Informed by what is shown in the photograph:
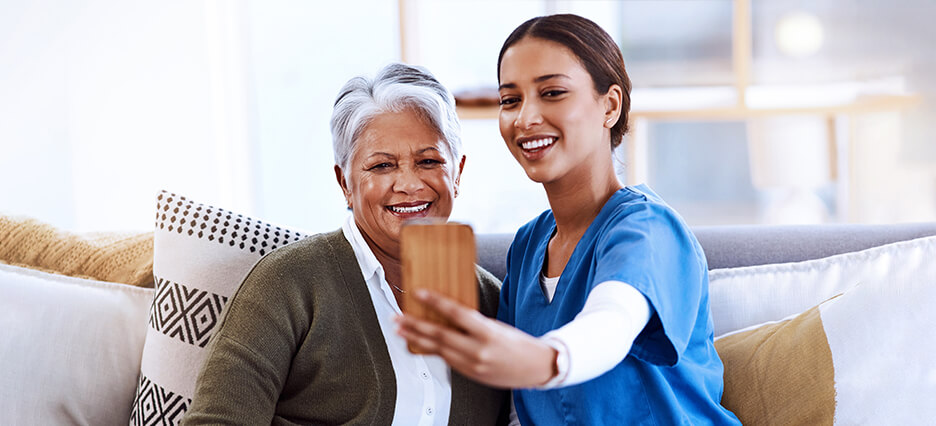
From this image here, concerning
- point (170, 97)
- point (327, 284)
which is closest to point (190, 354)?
point (327, 284)

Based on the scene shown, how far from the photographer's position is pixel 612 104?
47.3 inches

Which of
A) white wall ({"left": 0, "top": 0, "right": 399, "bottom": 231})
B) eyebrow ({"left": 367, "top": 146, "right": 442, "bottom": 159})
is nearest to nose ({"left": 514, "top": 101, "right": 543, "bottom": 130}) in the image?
eyebrow ({"left": 367, "top": 146, "right": 442, "bottom": 159})

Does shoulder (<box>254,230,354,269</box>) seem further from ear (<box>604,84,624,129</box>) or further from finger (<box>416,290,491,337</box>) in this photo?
finger (<box>416,290,491,337</box>)

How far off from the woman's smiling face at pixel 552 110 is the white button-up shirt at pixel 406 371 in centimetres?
37

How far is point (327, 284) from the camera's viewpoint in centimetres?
135

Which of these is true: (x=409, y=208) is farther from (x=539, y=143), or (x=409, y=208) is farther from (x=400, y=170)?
(x=539, y=143)

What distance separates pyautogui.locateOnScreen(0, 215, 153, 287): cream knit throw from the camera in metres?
1.68

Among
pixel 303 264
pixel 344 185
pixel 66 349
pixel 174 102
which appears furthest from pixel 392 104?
pixel 174 102

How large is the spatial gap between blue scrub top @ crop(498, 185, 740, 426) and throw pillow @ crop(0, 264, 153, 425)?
2.59 ft

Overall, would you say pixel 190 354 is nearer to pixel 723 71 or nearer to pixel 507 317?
pixel 507 317

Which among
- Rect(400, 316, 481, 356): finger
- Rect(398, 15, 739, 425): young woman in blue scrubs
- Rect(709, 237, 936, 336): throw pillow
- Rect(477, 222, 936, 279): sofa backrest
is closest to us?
Rect(400, 316, 481, 356): finger

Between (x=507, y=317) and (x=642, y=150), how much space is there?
2.12 m

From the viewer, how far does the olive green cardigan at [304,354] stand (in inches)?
48.6

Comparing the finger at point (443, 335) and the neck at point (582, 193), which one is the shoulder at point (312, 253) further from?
the finger at point (443, 335)
